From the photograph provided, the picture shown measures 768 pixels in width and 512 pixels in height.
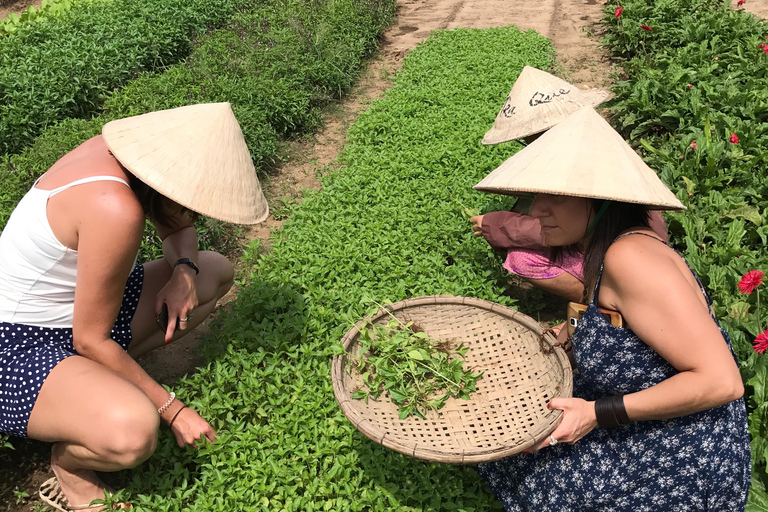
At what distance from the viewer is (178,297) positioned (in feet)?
10.5

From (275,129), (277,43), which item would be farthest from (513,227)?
(277,43)

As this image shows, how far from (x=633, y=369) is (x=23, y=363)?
2540 mm

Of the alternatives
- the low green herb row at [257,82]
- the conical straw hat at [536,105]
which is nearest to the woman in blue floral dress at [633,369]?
the conical straw hat at [536,105]

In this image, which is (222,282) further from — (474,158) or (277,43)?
(277,43)

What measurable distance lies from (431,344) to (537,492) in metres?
0.80

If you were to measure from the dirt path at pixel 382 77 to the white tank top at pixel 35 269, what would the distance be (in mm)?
910

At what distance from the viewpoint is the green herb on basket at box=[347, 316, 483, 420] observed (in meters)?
2.78

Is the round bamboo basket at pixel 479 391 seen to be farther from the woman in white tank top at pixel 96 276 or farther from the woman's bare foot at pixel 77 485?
the woman's bare foot at pixel 77 485

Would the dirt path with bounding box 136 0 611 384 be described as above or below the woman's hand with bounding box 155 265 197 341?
below

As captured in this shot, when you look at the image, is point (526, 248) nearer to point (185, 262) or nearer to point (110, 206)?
point (185, 262)

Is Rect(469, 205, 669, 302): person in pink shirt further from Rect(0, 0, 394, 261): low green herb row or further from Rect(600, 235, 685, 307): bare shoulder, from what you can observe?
Rect(0, 0, 394, 261): low green herb row

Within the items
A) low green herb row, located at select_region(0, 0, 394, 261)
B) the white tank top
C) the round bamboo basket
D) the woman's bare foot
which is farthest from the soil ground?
the round bamboo basket

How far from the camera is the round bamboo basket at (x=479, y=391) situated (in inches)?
93.1

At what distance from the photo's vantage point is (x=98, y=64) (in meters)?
6.49
